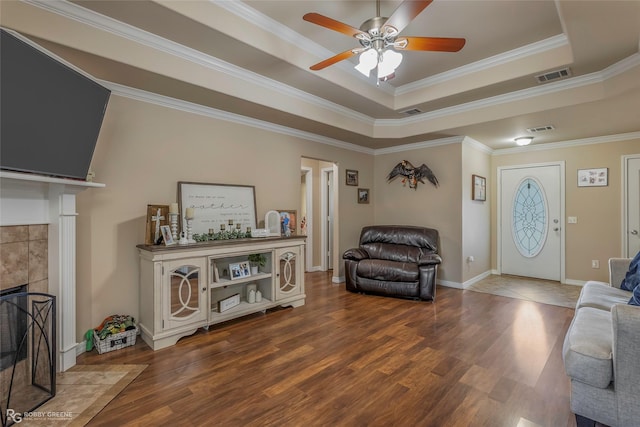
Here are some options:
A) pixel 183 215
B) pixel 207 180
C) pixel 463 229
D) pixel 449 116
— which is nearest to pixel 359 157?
pixel 449 116

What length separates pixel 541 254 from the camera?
5234 millimetres

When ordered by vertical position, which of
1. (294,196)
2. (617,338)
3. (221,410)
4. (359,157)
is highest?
(359,157)

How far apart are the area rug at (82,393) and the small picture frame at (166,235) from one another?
1.05 metres

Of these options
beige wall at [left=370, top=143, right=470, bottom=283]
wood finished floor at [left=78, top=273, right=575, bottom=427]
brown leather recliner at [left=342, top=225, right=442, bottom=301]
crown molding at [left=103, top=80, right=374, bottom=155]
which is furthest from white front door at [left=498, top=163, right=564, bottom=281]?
crown molding at [left=103, top=80, right=374, bottom=155]

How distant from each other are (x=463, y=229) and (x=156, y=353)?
4408 mm

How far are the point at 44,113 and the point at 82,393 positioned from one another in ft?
6.18

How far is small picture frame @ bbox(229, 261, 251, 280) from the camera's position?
128 inches

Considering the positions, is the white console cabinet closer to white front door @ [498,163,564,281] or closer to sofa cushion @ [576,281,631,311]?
sofa cushion @ [576,281,631,311]

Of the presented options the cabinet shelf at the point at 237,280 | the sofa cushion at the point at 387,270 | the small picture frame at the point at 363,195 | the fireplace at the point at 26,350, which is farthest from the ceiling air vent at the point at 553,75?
the fireplace at the point at 26,350

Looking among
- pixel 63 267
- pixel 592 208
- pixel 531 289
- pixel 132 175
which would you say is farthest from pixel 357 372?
pixel 592 208

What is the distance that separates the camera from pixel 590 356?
5.33ft

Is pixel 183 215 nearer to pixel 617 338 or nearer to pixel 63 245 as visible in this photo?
pixel 63 245

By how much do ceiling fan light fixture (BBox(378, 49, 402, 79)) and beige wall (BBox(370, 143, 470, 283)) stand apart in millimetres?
2874

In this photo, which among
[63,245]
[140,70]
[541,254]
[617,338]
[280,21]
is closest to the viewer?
[617,338]
